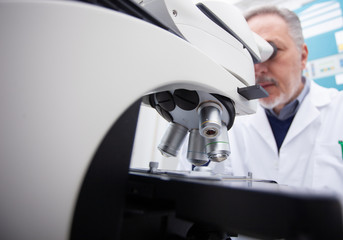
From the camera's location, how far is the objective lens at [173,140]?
1.45 ft

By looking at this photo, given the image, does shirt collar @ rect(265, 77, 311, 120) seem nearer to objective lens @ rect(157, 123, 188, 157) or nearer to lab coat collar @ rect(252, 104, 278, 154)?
lab coat collar @ rect(252, 104, 278, 154)

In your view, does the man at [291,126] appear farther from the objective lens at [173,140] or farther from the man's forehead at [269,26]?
the objective lens at [173,140]

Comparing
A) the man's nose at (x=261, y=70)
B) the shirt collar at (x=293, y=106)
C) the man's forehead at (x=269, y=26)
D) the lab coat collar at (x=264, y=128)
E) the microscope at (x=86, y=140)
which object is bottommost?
the microscope at (x=86, y=140)

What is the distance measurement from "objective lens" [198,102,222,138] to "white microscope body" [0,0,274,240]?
0.51 ft

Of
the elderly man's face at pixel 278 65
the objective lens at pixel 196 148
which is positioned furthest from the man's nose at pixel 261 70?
the objective lens at pixel 196 148

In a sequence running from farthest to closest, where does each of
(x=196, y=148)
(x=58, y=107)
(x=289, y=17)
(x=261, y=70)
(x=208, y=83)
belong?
(x=289, y=17) → (x=261, y=70) → (x=196, y=148) → (x=208, y=83) → (x=58, y=107)

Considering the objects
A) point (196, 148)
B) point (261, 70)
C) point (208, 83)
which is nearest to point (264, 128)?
point (261, 70)

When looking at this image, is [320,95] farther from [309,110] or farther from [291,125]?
[291,125]

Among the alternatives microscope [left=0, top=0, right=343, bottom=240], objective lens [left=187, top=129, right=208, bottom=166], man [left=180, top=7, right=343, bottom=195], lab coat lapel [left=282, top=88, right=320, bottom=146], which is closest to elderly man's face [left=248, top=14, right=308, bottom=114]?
A: man [left=180, top=7, right=343, bottom=195]

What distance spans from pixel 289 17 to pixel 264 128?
57cm

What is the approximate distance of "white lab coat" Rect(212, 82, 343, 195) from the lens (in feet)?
2.68

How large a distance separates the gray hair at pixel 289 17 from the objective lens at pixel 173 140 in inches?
34.1

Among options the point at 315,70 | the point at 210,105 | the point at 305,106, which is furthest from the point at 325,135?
the point at 210,105

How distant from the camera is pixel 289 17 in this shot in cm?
96
